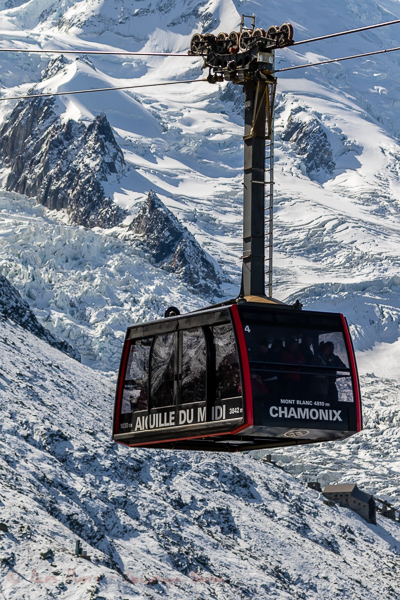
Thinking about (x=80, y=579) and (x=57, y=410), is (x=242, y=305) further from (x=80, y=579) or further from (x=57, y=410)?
(x=57, y=410)

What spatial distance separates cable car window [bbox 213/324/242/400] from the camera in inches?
1021

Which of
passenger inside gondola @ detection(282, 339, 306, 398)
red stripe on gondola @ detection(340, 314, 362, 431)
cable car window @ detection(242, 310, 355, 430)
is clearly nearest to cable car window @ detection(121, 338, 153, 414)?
cable car window @ detection(242, 310, 355, 430)

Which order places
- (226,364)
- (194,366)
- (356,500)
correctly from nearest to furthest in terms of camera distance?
(226,364) → (194,366) → (356,500)

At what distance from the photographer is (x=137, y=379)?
29.3 meters

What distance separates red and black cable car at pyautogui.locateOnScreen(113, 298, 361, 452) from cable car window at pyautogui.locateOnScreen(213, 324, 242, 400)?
0.07 ft

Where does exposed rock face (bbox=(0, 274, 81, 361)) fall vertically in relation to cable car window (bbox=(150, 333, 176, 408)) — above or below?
above

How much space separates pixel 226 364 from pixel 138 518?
86.3 meters

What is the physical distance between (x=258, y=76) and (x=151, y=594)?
6887cm

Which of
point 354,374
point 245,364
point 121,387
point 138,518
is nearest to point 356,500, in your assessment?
point 138,518

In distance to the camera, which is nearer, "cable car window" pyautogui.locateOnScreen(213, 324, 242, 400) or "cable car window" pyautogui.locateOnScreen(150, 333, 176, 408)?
"cable car window" pyautogui.locateOnScreen(213, 324, 242, 400)

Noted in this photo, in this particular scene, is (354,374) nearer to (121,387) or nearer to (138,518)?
(121,387)

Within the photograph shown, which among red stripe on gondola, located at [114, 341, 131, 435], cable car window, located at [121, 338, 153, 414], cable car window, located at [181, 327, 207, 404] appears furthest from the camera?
red stripe on gondola, located at [114, 341, 131, 435]

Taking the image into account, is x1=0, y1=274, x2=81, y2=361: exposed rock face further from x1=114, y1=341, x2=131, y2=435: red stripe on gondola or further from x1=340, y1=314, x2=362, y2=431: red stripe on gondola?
x1=340, y1=314, x2=362, y2=431: red stripe on gondola

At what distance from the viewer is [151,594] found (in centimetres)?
9062
